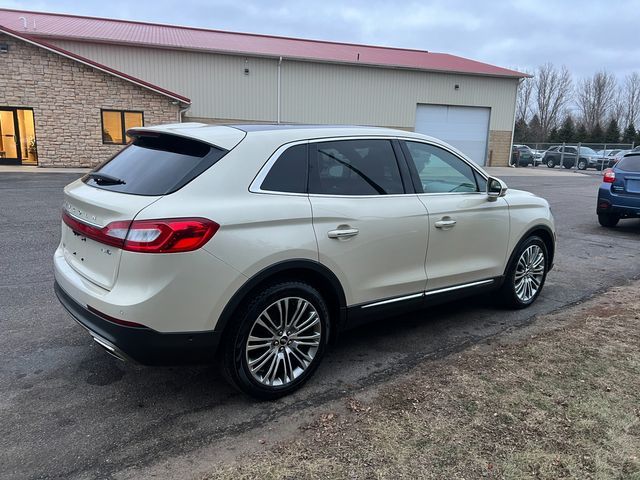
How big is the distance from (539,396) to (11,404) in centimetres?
339

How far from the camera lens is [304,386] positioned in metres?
3.60

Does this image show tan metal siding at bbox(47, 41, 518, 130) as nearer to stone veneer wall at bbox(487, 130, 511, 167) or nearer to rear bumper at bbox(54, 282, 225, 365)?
stone veneer wall at bbox(487, 130, 511, 167)

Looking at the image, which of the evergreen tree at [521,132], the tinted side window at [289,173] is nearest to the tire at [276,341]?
the tinted side window at [289,173]

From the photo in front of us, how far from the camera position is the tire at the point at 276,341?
3.16 meters

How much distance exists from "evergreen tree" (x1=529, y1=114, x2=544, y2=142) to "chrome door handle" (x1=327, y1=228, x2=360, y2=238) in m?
66.8

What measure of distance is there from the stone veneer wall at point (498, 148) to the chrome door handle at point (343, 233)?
98.5 feet

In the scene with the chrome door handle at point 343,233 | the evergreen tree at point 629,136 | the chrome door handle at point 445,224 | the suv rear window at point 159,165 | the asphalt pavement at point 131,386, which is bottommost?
the asphalt pavement at point 131,386

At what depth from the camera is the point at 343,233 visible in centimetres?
352

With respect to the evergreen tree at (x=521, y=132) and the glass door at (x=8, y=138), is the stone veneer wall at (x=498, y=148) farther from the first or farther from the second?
the evergreen tree at (x=521, y=132)

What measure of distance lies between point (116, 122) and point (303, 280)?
20.6 m

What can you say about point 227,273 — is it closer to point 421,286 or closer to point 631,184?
point 421,286

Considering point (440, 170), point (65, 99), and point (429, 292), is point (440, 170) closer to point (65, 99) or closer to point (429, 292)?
point (429, 292)

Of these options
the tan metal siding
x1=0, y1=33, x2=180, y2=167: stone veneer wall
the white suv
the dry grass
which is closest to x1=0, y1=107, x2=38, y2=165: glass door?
x1=0, y1=33, x2=180, y2=167: stone veneer wall

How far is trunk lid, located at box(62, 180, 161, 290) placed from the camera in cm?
294
